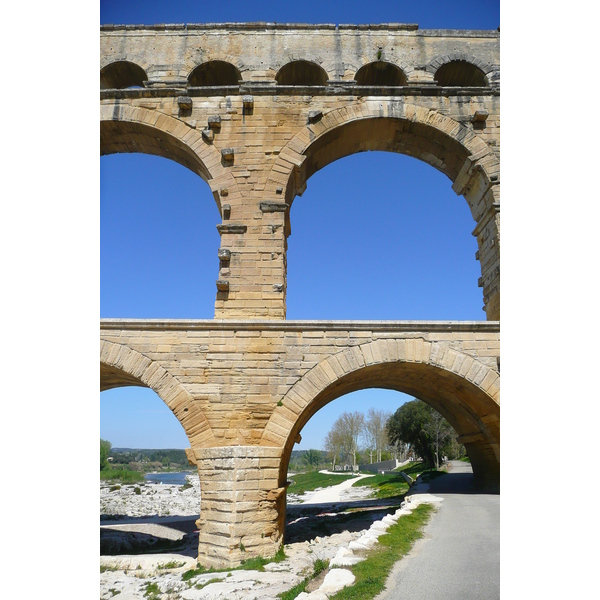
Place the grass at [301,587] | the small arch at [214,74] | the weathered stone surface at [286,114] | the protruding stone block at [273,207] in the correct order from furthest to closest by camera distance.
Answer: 1. the small arch at [214,74]
2. the weathered stone surface at [286,114]
3. the protruding stone block at [273,207]
4. the grass at [301,587]

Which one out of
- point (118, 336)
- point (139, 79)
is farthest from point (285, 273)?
point (139, 79)

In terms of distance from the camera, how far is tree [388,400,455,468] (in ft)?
86.0

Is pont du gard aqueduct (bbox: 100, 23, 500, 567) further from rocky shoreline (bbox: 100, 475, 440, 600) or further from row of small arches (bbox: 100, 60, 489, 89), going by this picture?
rocky shoreline (bbox: 100, 475, 440, 600)

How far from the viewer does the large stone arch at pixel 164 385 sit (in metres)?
6.96

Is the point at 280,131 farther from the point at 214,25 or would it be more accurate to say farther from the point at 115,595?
the point at 115,595

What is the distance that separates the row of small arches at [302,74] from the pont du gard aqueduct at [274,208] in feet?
0.16

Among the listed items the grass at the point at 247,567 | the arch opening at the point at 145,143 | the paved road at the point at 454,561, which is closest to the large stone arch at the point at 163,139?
the arch opening at the point at 145,143

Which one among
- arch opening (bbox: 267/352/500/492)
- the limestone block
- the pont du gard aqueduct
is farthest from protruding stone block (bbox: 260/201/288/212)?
the limestone block

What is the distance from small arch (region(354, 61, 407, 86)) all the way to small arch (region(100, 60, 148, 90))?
4.85 metres

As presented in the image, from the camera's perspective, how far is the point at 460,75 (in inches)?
420

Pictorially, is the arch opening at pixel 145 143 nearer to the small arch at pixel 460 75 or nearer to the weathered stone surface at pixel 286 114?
the weathered stone surface at pixel 286 114

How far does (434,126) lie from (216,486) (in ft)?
24.0

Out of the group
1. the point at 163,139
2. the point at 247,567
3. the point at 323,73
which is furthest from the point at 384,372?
the point at 323,73

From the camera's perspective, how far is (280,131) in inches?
343
